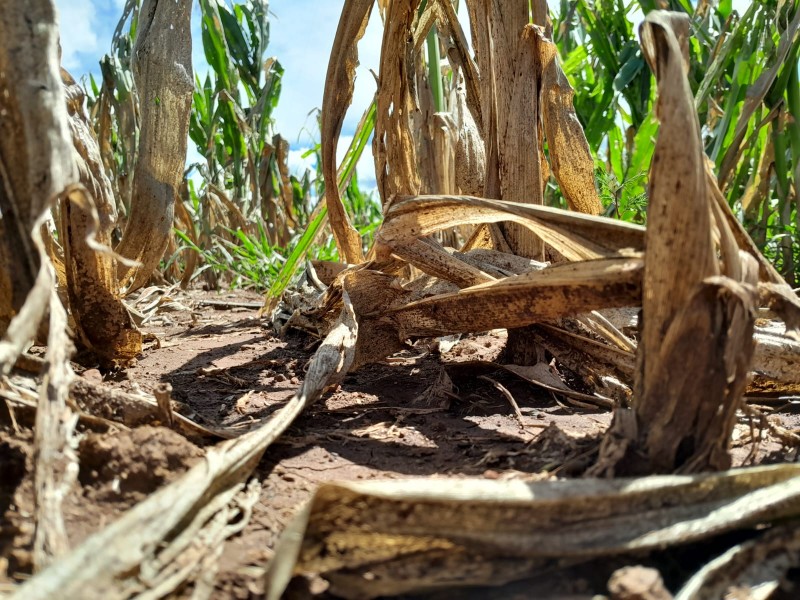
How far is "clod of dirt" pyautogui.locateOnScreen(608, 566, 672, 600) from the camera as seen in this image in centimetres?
62

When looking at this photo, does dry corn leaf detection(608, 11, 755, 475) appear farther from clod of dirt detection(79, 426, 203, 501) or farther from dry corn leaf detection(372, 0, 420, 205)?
dry corn leaf detection(372, 0, 420, 205)

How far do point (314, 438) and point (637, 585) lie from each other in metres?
0.73

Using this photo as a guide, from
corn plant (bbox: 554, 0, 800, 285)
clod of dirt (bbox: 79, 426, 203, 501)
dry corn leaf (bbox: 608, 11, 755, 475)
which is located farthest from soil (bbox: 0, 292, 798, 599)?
corn plant (bbox: 554, 0, 800, 285)

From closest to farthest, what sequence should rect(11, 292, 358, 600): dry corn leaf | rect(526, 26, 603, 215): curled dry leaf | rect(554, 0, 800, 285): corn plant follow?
rect(11, 292, 358, 600): dry corn leaf, rect(526, 26, 603, 215): curled dry leaf, rect(554, 0, 800, 285): corn plant

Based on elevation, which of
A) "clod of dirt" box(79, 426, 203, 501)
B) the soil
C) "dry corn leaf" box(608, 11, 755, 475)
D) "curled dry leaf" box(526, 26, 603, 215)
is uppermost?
"curled dry leaf" box(526, 26, 603, 215)

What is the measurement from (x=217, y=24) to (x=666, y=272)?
3.82m

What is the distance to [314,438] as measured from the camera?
1224 mm

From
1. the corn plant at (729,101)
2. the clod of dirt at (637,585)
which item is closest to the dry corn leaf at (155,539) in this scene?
the clod of dirt at (637,585)

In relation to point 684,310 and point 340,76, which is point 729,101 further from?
point 684,310

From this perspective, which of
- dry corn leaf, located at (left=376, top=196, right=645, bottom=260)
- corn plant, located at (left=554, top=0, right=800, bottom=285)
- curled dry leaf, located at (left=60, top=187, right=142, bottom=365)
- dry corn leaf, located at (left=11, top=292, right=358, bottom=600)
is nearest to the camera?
dry corn leaf, located at (left=11, top=292, right=358, bottom=600)

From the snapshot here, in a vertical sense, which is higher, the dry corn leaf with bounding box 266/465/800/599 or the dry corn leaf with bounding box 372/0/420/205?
the dry corn leaf with bounding box 372/0/420/205

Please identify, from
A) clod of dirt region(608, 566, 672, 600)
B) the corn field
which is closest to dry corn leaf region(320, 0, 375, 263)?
the corn field

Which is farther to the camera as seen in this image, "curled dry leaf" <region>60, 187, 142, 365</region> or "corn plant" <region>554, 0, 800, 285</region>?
"corn plant" <region>554, 0, 800, 285</region>

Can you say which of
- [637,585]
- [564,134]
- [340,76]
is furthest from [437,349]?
[637,585]
